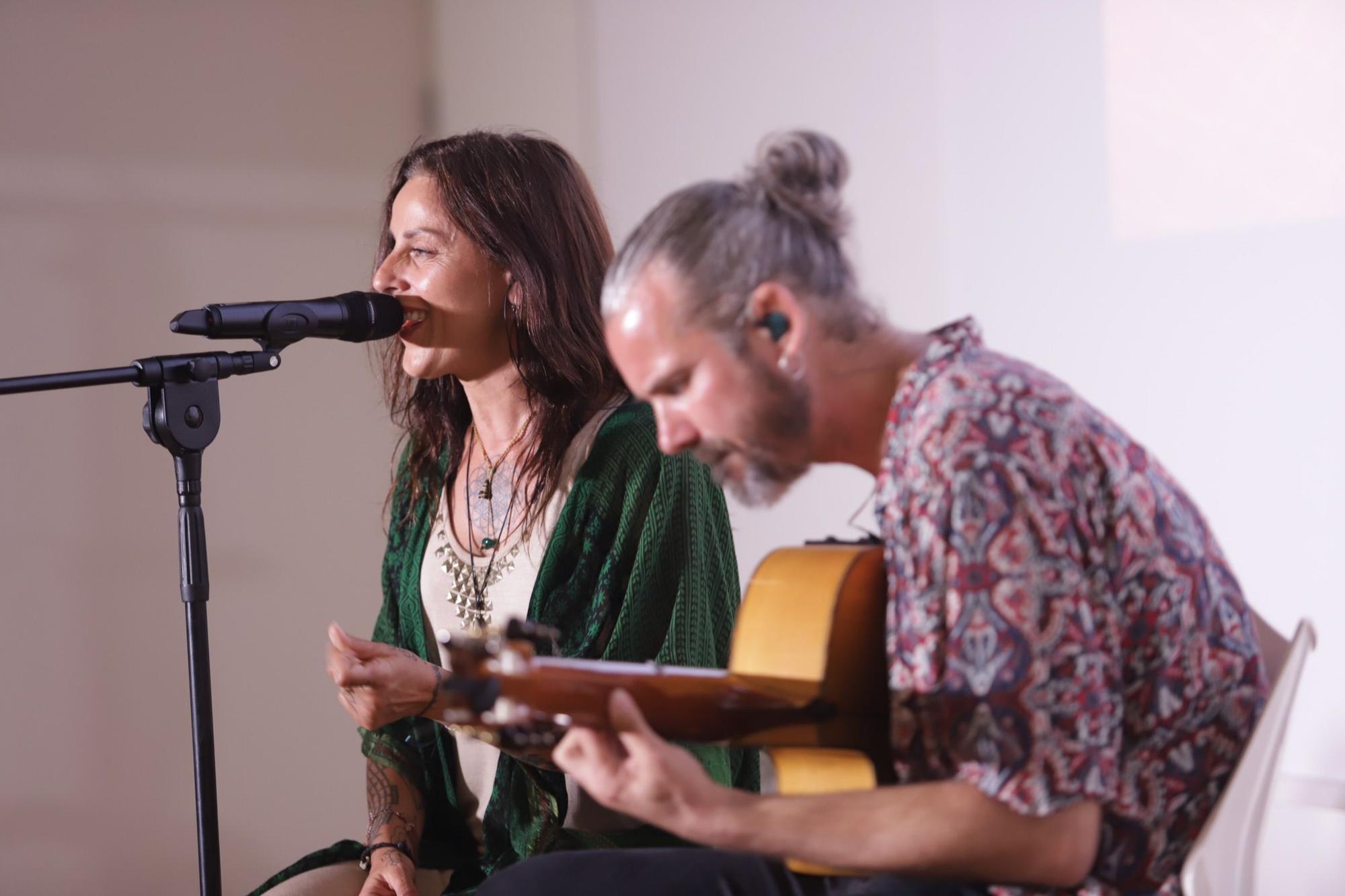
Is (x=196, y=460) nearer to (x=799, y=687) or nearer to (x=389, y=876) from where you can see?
(x=389, y=876)

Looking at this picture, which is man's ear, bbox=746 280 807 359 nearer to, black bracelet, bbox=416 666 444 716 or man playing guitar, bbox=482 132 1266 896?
man playing guitar, bbox=482 132 1266 896

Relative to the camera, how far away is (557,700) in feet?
3.23

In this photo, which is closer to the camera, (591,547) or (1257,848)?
(1257,848)

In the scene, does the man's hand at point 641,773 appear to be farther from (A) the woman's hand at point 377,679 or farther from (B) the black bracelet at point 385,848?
(B) the black bracelet at point 385,848

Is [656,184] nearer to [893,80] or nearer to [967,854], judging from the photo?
[893,80]

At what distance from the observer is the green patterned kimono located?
5.45 ft

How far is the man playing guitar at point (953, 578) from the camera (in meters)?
0.93

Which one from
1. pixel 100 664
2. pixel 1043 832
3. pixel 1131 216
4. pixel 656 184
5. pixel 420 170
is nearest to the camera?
pixel 1043 832

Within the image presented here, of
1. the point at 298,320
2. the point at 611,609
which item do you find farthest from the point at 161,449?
the point at 611,609

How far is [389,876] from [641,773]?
0.86 metres

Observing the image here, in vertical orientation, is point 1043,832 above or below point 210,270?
below

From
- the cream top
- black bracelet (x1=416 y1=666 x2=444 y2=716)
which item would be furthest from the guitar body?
the cream top

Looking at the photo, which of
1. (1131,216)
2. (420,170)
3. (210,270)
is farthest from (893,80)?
(210,270)

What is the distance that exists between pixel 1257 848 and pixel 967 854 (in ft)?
1.04
